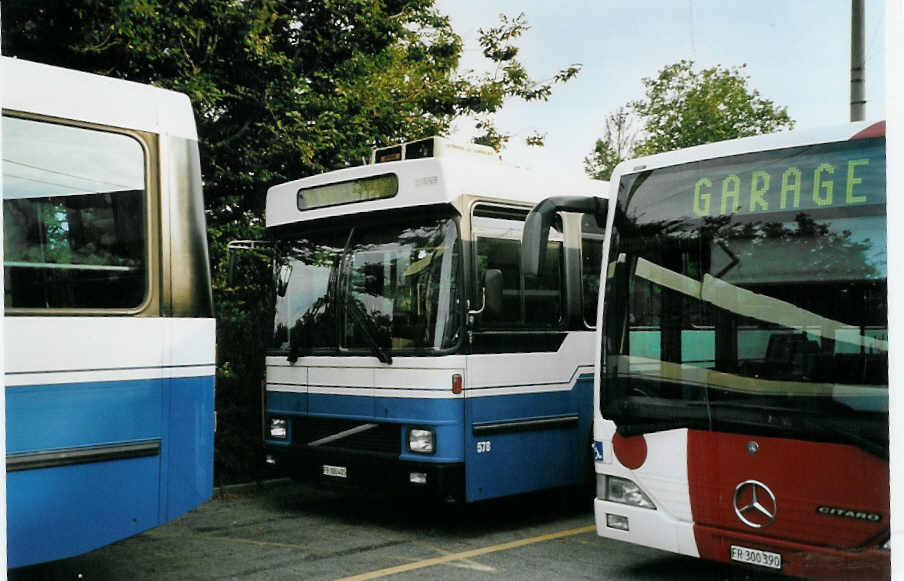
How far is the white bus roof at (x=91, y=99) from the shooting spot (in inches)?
199

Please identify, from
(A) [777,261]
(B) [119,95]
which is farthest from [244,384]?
(A) [777,261]

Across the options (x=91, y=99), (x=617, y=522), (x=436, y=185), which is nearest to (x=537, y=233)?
(x=436, y=185)

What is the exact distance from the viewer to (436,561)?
6.84m

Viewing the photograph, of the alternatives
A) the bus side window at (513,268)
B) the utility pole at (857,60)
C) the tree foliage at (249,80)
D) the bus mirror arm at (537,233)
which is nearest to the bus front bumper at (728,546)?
the bus mirror arm at (537,233)

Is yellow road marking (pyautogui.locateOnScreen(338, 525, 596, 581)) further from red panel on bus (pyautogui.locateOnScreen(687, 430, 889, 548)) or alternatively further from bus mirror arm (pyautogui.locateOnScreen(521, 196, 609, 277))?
bus mirror arm (pyautogui.locateOnScreen(521, 196, 609, 277))

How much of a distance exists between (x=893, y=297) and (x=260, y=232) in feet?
25.2

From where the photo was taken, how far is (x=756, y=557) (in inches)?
203

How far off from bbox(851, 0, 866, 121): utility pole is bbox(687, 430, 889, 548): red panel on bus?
200cm

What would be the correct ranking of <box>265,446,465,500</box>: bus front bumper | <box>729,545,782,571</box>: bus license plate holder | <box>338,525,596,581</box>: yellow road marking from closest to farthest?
<box>729,545,782,571</box>: bus license plate holder, <box>338,525,596,581</box>: yellow road marking, <box>265,446,465,500</box>: bus front bumper

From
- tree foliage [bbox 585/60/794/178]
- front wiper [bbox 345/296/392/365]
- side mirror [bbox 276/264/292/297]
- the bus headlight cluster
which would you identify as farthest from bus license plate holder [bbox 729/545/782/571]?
tree foliage [bbox 585/60/794/178]

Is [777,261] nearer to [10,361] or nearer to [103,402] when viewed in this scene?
[103,402]

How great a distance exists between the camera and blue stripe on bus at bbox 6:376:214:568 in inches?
193

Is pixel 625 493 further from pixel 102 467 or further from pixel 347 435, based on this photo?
pixel 102 467

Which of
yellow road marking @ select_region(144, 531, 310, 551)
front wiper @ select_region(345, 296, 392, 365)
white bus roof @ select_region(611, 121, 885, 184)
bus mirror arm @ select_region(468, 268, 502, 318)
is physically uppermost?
white bus roof @ select_region(611, 121, 885, 184)
